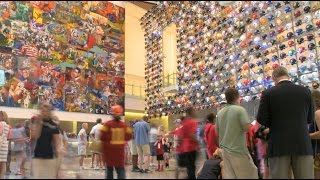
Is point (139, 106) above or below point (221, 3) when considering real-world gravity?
below

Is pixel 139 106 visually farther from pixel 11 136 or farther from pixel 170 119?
pixel 11 136

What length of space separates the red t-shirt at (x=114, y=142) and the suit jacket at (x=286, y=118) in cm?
204

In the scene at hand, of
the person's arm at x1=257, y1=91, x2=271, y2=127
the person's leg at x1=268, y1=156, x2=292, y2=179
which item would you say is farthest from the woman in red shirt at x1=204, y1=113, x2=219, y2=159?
the person's leg at x1=268, y1=156, x2=292, y2=179

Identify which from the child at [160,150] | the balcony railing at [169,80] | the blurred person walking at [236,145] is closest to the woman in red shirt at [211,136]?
the blurred person walking at [236,145]

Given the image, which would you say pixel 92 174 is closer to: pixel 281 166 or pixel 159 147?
pixel 159 147

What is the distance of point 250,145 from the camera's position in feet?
20.8

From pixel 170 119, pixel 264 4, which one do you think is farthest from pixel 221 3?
pixel 170 119

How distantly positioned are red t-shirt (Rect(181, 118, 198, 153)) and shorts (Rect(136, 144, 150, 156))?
11.2ft

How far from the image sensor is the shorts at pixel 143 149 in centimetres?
983

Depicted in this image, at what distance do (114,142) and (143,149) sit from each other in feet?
15.9

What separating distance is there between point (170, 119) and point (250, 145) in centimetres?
1163

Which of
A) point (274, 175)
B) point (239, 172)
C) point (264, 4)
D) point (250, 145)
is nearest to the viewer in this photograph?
point (274, 175)

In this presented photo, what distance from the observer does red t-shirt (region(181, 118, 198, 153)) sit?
6461mm

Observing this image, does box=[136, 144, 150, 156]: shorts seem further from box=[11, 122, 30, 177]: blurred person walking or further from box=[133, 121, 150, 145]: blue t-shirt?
box=[11, 122, 30, 177]: blurred person walking
